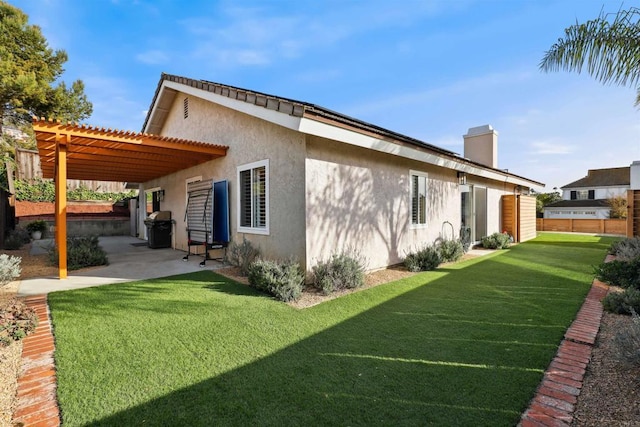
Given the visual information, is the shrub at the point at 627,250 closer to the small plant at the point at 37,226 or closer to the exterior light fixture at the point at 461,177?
the exterior light fixture at the point at 461,177

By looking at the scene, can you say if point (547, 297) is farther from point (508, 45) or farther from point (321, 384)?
point (508, 45)

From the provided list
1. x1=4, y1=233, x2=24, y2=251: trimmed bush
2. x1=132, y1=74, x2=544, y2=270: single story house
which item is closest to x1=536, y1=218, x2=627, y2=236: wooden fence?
x1=132, y1=74, x2=544, y2=270: single story house

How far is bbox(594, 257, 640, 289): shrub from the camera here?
18.7 feet

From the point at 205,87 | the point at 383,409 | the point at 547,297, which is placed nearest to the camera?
the point at 383,409

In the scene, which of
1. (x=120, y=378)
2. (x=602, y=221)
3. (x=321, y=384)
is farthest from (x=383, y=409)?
(x=602, y=221)

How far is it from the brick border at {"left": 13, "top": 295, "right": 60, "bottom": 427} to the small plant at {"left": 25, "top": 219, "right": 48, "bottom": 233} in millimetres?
15828

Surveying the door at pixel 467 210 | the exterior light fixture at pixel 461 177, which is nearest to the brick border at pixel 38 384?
the exterior light fixture at pixel 461 177

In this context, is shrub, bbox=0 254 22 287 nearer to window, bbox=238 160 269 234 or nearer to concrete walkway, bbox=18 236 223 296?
concrete walkway, bbox=18 236 223 296

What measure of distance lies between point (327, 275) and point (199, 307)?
8.55 ft

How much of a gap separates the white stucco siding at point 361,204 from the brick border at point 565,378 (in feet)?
14.7

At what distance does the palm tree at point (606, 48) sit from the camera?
5.69m

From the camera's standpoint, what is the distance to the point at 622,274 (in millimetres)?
5914

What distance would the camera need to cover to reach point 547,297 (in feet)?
19.4

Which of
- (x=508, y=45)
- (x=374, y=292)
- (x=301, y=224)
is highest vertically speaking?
(x=508, y=45)
